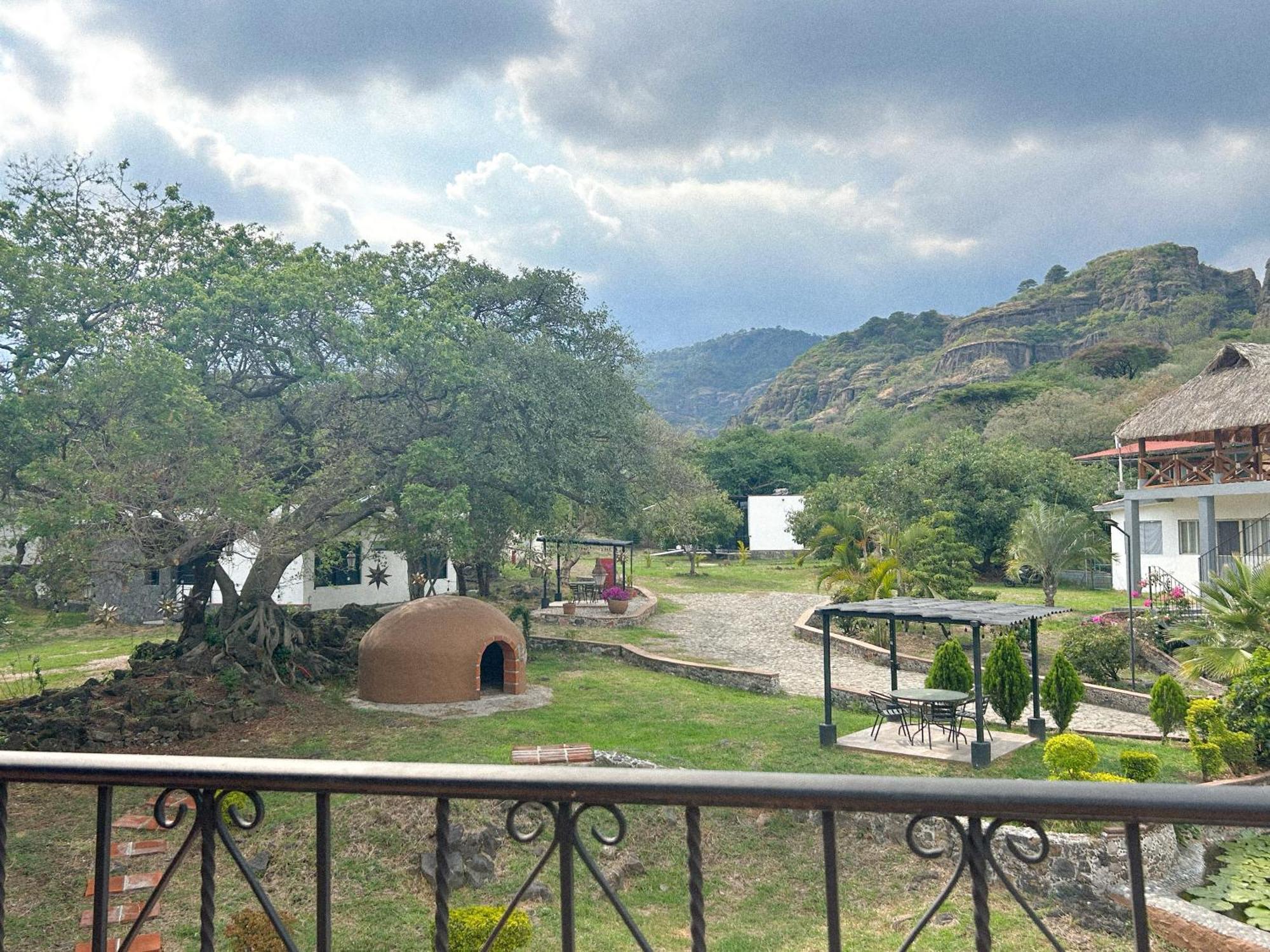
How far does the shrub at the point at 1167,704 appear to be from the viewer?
1550cm

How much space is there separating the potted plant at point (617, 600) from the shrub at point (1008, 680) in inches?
604

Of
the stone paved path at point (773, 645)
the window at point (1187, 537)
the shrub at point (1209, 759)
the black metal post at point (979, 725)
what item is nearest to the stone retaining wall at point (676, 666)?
the stone paved path at point (773, 645)

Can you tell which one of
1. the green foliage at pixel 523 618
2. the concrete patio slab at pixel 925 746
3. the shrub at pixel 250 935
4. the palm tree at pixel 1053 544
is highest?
the palm tree at pixel 1053 544

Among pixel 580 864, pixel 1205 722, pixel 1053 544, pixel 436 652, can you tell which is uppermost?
pixel 1053 544

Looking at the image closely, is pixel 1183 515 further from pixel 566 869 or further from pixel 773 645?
pixel 566 869

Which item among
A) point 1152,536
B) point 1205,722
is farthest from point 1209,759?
point 1152,536

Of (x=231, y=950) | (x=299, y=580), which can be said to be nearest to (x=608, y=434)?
(x=231, y=950)

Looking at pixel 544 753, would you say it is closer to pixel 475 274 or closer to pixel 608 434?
pixel 608 434

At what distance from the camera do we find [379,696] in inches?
744

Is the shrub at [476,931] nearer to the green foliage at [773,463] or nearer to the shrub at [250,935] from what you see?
the shrub at [250,935]

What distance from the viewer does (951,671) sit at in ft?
56.4

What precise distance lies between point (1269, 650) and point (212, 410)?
17.7 m

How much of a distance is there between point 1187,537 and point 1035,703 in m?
16.8

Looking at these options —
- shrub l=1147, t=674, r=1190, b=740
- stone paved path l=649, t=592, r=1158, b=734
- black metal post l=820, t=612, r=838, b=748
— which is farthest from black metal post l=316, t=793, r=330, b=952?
stone paved path l=649, t=592, r=1158, b=734
